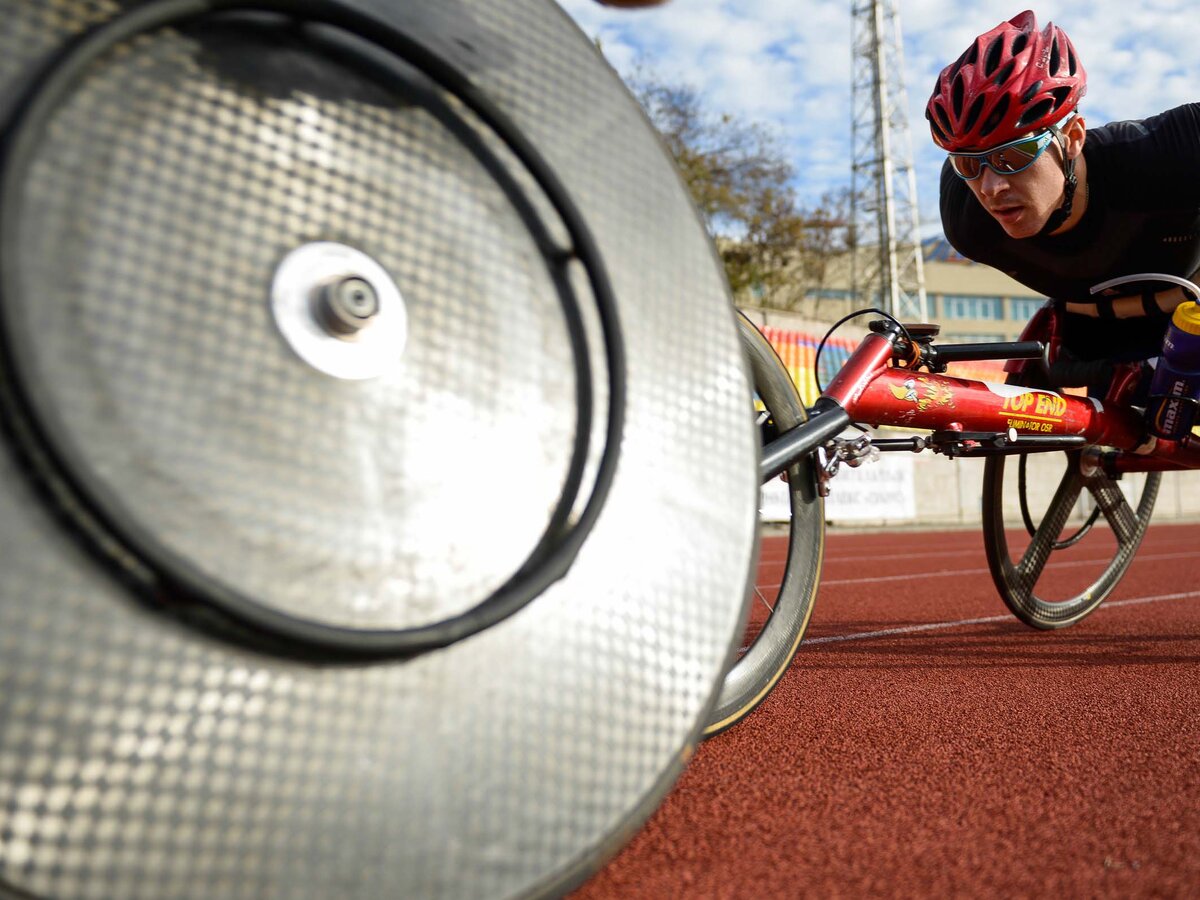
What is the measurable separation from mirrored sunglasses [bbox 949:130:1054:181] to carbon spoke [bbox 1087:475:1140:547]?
1.73m

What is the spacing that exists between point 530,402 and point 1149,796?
1387 mm

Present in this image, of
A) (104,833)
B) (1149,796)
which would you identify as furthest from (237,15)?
(1149,796)

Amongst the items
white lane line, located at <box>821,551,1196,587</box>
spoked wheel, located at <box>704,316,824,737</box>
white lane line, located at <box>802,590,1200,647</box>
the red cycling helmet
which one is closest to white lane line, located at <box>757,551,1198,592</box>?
white lane line, located at <box>821,551,1196,587</box>

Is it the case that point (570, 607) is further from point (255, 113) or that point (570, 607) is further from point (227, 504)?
point (255, 113)

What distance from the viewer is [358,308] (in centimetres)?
120

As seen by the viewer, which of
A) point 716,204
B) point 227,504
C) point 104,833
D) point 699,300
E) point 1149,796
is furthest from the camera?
point 716,204

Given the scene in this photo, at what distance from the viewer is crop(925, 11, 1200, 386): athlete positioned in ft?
9.95

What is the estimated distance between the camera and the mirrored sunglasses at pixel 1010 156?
303 centimetres

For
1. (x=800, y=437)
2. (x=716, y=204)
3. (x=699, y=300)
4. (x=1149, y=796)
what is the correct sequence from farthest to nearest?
1. (x=716, y=204)
2. (x=800, y=437)
3. (x=1149, y=796)
4. (x=699, y=300)

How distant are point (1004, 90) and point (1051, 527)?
202cm

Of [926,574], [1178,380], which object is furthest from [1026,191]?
[926,574]

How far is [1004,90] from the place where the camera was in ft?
9.73

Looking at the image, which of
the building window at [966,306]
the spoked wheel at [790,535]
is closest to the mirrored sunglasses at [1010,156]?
the spoked wheel at [790,535]

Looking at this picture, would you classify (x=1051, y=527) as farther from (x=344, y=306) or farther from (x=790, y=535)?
(x=344, y=306)
